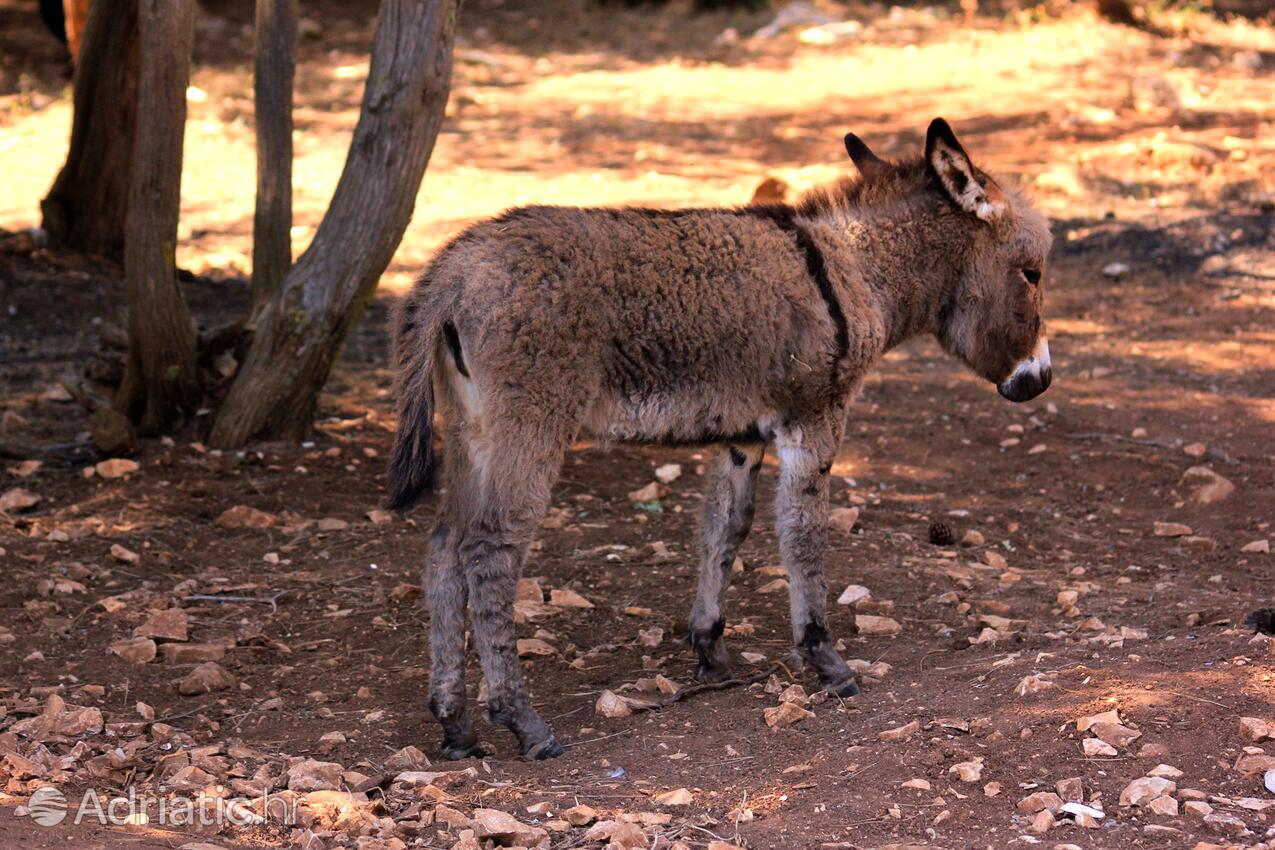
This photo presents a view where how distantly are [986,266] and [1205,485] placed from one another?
7.54 ft

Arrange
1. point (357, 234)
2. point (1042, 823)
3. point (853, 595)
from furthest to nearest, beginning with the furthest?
point (357, 234)
point (853, 595)
point (1042, 823)

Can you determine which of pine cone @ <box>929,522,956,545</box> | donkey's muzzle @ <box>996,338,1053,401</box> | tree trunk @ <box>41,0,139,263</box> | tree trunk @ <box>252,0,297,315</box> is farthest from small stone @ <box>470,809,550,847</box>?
tree trunk @ <box>41,0,139,263</box>

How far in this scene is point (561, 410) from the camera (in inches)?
183

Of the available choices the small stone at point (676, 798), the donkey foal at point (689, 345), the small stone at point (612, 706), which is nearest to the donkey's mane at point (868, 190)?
the donkey foal at point (689, 345)

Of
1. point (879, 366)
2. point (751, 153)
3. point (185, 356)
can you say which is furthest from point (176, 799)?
point (751, 153)

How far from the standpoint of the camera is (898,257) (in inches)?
215

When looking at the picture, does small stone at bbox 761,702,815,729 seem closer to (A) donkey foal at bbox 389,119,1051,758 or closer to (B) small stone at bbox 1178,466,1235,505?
(A) donkey foal at bbox 389,119,1051,758

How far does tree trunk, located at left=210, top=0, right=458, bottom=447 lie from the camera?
6.60 meters

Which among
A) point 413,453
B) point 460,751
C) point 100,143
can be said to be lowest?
point 460,751

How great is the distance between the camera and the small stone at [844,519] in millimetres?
6750

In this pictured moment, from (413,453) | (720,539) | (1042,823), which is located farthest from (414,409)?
(1042,823)

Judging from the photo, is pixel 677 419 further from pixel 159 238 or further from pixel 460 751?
pixel 159 238

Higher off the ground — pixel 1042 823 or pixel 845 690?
pixel 1042 823

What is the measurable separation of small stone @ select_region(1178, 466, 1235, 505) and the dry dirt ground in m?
0.03
